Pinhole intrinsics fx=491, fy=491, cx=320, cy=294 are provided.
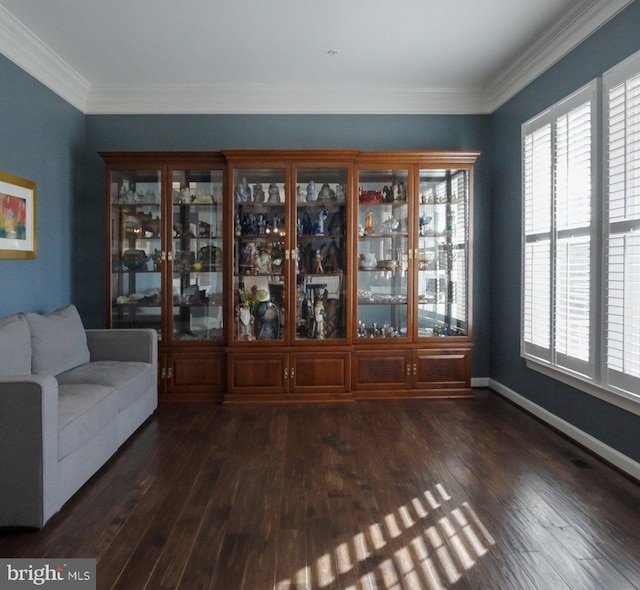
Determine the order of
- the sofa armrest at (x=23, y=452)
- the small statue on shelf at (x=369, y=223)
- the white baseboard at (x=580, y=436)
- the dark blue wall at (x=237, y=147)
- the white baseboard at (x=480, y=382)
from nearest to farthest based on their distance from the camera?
the sofa armrest at (x=23, y=452) < the white baseboard at (x=580, y=436) < the dark blue wall at (x=237, y=147) < the small statue on shelf at (x=369, y=223) < the white baseboard at (x=480, y=382)

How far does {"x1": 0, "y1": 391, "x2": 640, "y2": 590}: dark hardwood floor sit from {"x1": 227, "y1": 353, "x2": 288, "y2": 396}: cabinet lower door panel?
72 cm

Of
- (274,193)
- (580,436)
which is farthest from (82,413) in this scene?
(580,436)

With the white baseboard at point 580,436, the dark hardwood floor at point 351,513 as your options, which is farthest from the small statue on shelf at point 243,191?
the white baseboard at point 580,436

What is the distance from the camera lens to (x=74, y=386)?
3031mm

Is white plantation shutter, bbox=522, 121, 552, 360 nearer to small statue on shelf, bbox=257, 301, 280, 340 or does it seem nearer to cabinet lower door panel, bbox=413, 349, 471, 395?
A: cabinet lower door panel, bbox=413, 349, 471, 395

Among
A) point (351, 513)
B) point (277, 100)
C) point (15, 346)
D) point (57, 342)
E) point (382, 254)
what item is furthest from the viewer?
point (277, 100)

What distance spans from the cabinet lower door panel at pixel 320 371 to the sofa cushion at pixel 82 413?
5.74ft

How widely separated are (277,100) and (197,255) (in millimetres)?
1720

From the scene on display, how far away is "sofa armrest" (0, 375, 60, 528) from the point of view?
2.24 metres

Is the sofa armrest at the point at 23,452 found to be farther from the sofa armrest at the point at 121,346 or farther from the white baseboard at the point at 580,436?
the white baseboard at the point at 580,436

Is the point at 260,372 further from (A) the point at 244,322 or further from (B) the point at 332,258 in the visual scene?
(B) the point at 332,258

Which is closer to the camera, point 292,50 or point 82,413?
point 82,413

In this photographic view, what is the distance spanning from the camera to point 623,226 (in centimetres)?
289

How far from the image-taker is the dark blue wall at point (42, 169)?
362 cm
